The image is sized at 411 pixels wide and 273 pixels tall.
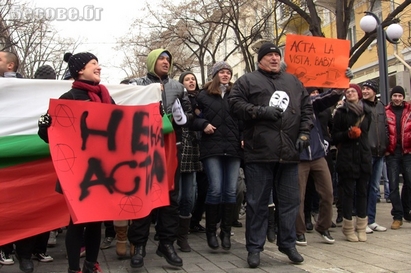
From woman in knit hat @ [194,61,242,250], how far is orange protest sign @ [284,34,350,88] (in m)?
0.97

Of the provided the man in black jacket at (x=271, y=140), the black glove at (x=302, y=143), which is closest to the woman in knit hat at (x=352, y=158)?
the man in black jacket at (x=271, y=140)

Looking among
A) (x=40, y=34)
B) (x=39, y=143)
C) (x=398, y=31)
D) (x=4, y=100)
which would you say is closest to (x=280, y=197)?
(x=39, y=143)

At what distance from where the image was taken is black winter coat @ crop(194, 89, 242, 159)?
18.2ft

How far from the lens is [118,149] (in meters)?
4.31

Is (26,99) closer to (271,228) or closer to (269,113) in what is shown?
(269,113)

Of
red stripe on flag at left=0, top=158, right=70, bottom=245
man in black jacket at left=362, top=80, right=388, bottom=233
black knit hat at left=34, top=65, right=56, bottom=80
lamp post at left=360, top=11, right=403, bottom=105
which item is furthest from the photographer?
lamp post at left=360, top=11, right=403, bottom=105

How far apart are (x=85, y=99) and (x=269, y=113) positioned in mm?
1621

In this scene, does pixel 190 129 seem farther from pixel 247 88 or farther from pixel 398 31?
pixel 398 31

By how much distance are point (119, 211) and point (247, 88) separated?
1738 millimetres

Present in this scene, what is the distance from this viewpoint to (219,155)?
18.2ft

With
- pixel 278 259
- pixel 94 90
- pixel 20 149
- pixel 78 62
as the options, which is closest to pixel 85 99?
pixel 94 90

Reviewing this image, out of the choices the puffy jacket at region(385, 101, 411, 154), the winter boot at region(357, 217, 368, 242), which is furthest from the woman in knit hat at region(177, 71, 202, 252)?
the puffy jacket at region(385, 101, 411, 154)

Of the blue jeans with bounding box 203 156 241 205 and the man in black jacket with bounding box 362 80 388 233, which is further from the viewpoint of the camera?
the man in black jacket with bounding box 362 80 388 233

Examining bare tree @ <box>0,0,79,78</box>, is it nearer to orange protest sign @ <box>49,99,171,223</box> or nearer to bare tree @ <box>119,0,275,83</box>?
bare tree @ <box>119,0,275,83</box>
